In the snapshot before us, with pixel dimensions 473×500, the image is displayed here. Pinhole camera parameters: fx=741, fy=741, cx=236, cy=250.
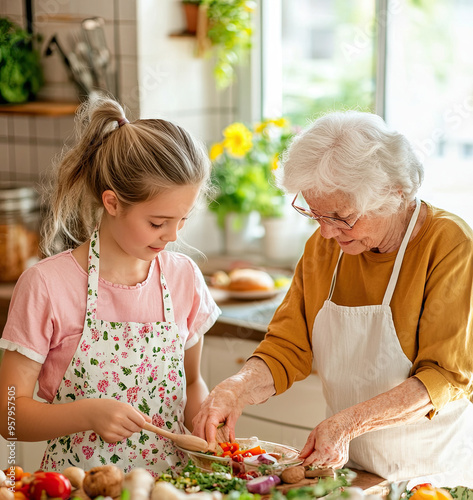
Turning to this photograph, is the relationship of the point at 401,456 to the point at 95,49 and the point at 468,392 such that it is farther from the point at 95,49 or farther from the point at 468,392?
the point at 95,49

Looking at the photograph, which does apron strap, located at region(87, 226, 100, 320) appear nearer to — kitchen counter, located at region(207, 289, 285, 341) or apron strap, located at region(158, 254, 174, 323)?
apron strap, located at region(158, 254, 174, 323)

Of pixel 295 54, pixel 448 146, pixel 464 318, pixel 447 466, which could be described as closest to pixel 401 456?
pixel 447 466

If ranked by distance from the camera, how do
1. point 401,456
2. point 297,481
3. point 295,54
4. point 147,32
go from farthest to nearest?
point 295,54 < point 147,32 < point 401,456 < point 297,481

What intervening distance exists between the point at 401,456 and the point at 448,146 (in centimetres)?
149

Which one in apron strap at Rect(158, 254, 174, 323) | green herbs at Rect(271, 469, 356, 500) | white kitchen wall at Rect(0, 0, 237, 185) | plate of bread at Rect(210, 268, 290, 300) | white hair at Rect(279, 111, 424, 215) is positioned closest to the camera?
green herbs at Rect(271, 469, 356, 500)

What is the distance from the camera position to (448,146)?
8.91 feet

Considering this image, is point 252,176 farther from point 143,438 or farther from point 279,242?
point 143,438

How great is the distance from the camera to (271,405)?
7.54 feet

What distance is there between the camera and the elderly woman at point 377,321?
56.4 inches

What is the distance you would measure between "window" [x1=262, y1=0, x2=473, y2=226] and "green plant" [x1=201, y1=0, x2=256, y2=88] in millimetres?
186

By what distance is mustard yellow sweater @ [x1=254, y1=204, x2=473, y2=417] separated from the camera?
4.72 feet

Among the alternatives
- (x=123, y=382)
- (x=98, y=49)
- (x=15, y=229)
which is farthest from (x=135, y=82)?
(x=123, y=382)

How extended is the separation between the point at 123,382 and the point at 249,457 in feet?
0.97

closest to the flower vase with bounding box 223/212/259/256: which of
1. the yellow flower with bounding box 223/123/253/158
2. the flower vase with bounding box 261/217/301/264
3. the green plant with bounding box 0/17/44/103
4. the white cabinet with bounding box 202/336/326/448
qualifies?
the flower vase with bounding box 261/217/301/264
